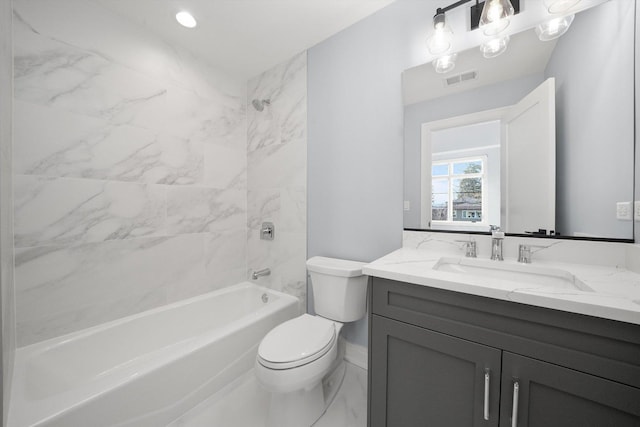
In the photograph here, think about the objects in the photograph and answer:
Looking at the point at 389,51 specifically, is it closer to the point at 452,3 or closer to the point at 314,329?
the point at 452,3

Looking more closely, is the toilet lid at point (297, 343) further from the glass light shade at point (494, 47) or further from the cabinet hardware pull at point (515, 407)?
the glass light shade at point (494, 47)

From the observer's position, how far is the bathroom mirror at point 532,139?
37.9 inches

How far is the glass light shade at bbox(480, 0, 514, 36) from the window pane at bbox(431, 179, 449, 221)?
0.77 m

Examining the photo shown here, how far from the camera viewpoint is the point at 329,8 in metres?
1.52

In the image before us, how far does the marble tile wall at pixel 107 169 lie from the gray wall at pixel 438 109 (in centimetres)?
153

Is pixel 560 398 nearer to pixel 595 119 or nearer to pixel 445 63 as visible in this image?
pixel 595 119

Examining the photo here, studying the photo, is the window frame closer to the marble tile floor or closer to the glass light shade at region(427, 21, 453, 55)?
the glass light shade at region(427, 21, 453, 55)

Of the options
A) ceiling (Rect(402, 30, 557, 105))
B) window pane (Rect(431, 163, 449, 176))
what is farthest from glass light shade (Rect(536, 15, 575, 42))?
window pane (Rect(431, 163, 449, 176))

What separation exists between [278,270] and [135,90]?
1657 millimetres

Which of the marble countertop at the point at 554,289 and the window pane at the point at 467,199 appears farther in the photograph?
the window pane at the point at 467,199

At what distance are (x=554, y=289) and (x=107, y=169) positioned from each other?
2.23 m

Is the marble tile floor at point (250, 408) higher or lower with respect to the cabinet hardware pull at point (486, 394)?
lower

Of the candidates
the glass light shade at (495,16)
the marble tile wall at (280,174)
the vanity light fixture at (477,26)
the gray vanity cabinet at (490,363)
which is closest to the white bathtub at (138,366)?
the marble tile wall at (280,174)

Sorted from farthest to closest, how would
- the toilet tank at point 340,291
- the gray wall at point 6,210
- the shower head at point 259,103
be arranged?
1. the shower head at point 259,103
2. the toilet tank at point 340,291
3. the gray wall at point 6,210
